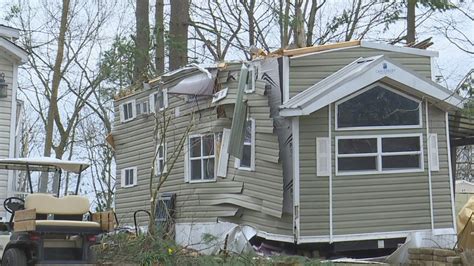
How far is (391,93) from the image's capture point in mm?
14141

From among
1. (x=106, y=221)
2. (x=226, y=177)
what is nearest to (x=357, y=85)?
(x=226, y=177)

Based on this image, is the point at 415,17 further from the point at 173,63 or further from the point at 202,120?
the point at 202,120

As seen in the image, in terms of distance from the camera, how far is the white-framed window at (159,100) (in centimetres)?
1673

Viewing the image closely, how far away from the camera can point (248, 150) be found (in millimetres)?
14484

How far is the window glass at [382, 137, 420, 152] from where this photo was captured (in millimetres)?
13938

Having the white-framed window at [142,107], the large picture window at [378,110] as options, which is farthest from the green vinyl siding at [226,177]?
the large picture window at [378,110]

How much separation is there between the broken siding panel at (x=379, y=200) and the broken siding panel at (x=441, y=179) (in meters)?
0.22

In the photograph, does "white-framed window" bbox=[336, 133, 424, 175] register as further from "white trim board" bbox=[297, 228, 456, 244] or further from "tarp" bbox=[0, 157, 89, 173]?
"tarp" bbox=[0, 157, 89, 173]

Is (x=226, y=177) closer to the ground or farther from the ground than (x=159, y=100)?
closer to the ground

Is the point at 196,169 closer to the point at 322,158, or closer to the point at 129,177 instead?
the point at 129,177

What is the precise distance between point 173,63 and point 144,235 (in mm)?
8709

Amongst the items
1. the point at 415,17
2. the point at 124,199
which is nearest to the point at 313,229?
the point at 124,199

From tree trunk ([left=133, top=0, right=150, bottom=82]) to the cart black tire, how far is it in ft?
33.6

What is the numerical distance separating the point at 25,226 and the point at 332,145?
20.4 ft
